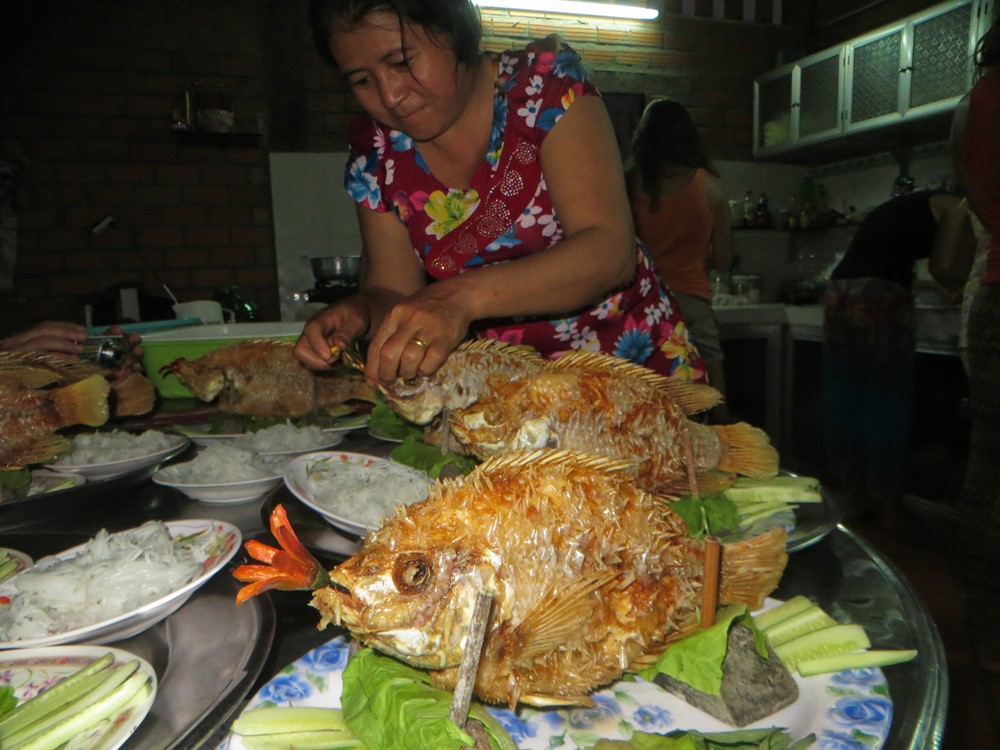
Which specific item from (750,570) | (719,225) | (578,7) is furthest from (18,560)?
(578,7)

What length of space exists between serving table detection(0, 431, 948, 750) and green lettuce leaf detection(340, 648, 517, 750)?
0.46 ft

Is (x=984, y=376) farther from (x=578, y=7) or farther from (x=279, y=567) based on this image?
(x=578, y=7)

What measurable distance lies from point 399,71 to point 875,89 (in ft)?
20.7

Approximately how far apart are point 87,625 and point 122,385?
1.34m

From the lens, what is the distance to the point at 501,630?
0.75 metres

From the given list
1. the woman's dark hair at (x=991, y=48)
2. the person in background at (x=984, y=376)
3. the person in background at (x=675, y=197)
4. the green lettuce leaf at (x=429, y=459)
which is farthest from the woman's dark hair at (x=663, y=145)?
the green lettuce leaf at (x=429, y=459)

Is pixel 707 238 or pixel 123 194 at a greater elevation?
pixel 123 194

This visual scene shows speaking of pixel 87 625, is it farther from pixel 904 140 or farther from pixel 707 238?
pixel 904 140

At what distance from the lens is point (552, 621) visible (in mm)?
730

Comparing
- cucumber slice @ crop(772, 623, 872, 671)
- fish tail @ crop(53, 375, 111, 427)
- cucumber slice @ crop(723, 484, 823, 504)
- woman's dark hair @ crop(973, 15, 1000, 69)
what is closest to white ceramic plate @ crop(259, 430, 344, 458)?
fish tail @ crop(53, 375, 111, 427)

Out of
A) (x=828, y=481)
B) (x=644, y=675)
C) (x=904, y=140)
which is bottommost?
(x=828, y=481)

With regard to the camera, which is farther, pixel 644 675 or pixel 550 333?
pixel 550 333

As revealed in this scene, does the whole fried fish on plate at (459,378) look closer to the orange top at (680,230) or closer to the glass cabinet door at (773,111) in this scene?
the orange top at (680,230)

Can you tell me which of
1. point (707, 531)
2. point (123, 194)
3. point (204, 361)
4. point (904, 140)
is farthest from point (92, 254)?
point (904, 140)
